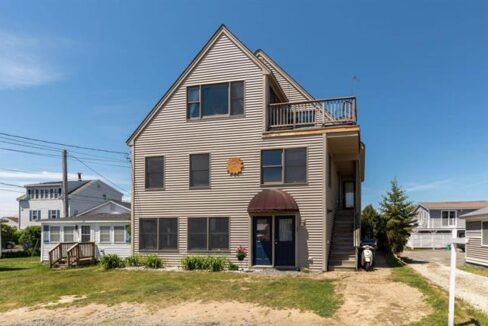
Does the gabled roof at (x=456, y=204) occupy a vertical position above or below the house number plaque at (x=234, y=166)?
below

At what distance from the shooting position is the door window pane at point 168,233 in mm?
18703

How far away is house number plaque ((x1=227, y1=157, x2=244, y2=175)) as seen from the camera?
699 inches

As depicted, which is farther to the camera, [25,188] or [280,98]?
[25,188]

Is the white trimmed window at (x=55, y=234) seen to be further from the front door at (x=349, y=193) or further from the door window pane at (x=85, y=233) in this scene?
the front door at (x=349, y=193)

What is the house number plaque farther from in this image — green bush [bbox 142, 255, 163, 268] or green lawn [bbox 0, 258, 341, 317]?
green bush [bbox 142, 255, 163, 268]

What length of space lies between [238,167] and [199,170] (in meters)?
1.96

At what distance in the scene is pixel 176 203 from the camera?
18.8m

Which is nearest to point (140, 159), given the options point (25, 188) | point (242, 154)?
point (242, 154)

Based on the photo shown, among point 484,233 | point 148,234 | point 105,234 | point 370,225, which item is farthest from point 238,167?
point 370,225

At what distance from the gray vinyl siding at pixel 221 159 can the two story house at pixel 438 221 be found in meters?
30.8

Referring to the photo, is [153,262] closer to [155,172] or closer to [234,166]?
[155,172]

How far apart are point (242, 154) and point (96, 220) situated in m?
12.1

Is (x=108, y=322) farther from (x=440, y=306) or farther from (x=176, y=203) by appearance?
(x=176, y=203)

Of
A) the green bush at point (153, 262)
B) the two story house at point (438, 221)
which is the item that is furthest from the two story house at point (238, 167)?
the two story house at point (438, 221)
